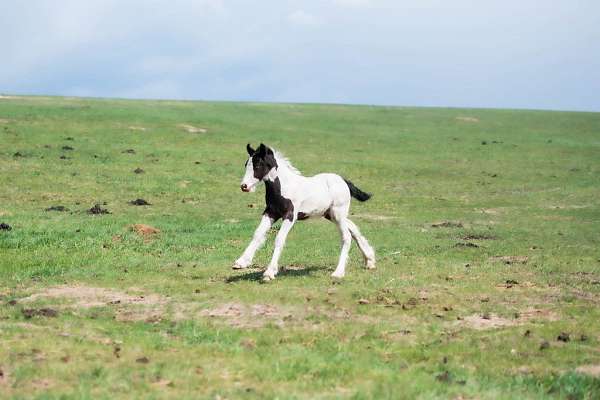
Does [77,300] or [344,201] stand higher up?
[344,201]

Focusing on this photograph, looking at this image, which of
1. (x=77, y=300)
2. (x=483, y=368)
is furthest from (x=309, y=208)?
(x=483, y=368)

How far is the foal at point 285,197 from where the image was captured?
49.8ft

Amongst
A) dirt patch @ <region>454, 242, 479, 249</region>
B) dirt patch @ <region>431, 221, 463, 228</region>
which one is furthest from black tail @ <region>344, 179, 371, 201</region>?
dirt patch @ <region>431, 221, 463, 228</region>

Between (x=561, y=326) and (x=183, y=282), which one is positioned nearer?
(x=561, y=326)

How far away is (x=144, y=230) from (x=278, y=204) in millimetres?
8231

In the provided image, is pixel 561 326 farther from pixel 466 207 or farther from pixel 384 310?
pixel 466 207

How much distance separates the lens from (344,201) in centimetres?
1652

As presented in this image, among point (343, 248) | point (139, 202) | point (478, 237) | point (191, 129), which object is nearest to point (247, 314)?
point (343, 248)

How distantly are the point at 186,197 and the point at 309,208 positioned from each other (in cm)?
1618

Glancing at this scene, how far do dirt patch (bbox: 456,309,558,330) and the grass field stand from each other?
34 mm

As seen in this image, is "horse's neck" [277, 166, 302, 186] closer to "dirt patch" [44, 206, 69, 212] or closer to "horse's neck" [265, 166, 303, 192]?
"horse's neck" [265, 166, 303, 192]

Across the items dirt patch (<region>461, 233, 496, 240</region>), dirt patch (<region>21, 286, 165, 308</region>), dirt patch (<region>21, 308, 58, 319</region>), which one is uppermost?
dirt patch (<region>21, 308, 58, 319</region>)

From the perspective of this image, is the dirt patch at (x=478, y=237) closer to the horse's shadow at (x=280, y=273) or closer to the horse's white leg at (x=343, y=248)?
the horse's shadow at (x=280, y=273)

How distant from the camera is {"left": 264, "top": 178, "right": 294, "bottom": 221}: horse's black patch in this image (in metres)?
15.5
